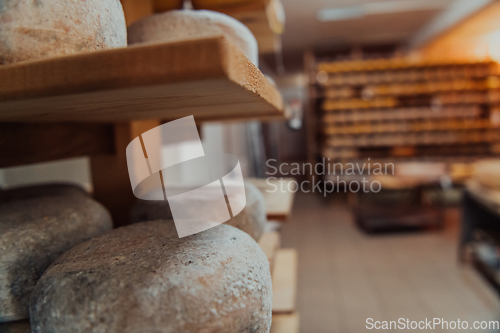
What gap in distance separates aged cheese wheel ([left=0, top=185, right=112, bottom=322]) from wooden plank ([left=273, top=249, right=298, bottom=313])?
50 centimetres

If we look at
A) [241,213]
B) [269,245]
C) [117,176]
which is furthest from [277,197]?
[117,176]

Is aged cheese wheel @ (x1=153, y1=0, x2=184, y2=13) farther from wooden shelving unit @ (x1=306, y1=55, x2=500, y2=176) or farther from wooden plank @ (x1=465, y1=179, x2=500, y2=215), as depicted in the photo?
wooden shelving unit @ (x1=306, y1=55, x2=500, y2=176)

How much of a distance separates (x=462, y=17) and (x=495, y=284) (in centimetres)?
377

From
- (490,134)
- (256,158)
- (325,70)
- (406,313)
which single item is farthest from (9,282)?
(490,134)

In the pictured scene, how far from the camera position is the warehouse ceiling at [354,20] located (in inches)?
174

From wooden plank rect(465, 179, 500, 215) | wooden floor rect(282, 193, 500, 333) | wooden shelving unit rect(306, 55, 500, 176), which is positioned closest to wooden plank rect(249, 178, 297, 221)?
wooden floor rect(282, 193, 500, 333)

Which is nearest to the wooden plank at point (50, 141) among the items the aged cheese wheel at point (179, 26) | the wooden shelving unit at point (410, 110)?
the aged cheese wheel at point (179, 26)

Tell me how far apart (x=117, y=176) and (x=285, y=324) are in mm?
619

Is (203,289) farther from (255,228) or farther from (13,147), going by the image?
(13,147)

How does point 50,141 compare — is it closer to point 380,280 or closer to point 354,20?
point 380,280

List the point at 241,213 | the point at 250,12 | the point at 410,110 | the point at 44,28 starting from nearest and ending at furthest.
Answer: the point at 44,28, the point at 241,213, the point at 250,12, the point at 410,110

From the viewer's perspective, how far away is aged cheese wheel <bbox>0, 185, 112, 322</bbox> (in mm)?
507

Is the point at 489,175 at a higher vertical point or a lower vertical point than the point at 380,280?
higher

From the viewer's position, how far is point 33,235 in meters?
0.55
